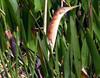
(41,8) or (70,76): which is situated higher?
(41,8)

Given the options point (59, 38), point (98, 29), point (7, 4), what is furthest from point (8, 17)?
point (98, 29)

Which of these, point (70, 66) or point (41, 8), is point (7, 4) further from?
point (70, 66)

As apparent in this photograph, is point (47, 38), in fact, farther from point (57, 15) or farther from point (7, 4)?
point (7, 4)

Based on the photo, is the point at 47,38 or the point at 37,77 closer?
the point at 47,38

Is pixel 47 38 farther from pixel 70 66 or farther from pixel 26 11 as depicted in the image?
pixel 26 11

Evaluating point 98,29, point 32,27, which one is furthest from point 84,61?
point 32,27

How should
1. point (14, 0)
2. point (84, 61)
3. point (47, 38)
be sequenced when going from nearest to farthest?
point (47, 38) < point (84, 61) < point (14, 0)

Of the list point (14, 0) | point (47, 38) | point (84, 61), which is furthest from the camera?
point (14, 0)

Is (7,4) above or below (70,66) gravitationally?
above

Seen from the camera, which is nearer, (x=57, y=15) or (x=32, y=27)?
(x=57, y=15)
